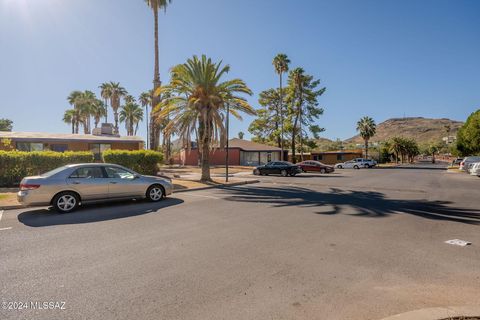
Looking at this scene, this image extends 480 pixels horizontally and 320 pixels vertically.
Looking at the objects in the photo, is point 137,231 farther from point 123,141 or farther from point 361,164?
point 361,164

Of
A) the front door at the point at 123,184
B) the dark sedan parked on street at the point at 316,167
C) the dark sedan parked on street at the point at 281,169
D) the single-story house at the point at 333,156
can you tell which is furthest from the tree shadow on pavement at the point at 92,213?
the single-story house at the point at 333,156

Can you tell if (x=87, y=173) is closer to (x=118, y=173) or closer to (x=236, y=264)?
(x=118, y=173)

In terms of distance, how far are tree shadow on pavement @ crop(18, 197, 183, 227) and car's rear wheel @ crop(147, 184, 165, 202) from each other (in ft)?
0.92

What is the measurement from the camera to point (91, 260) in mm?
4941

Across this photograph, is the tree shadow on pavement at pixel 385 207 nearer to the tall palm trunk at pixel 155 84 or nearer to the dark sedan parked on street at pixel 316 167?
the tall palm trunk at pixel 155 84

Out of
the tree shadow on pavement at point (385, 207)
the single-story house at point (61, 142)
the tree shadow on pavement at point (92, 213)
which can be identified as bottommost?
the tree shadow on pavement at point (385, 207)

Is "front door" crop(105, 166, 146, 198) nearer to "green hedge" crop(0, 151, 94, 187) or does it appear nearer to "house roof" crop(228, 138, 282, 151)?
"green hedge" crop(0, 151, 94, 187)

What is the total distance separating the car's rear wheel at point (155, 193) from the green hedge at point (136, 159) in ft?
24.7

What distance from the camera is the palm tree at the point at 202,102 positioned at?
1877cm

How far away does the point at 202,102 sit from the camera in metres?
18.8

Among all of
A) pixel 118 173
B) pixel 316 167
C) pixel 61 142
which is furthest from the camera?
pixel 316 167

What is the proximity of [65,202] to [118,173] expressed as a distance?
6.27 feet

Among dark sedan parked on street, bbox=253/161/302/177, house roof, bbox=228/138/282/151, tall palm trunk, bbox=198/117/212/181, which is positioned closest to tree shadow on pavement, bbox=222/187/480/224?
tall palm trunk, bbox=198/117/212/181

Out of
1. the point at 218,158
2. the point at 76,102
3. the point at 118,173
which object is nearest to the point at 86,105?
the point at 76,102
